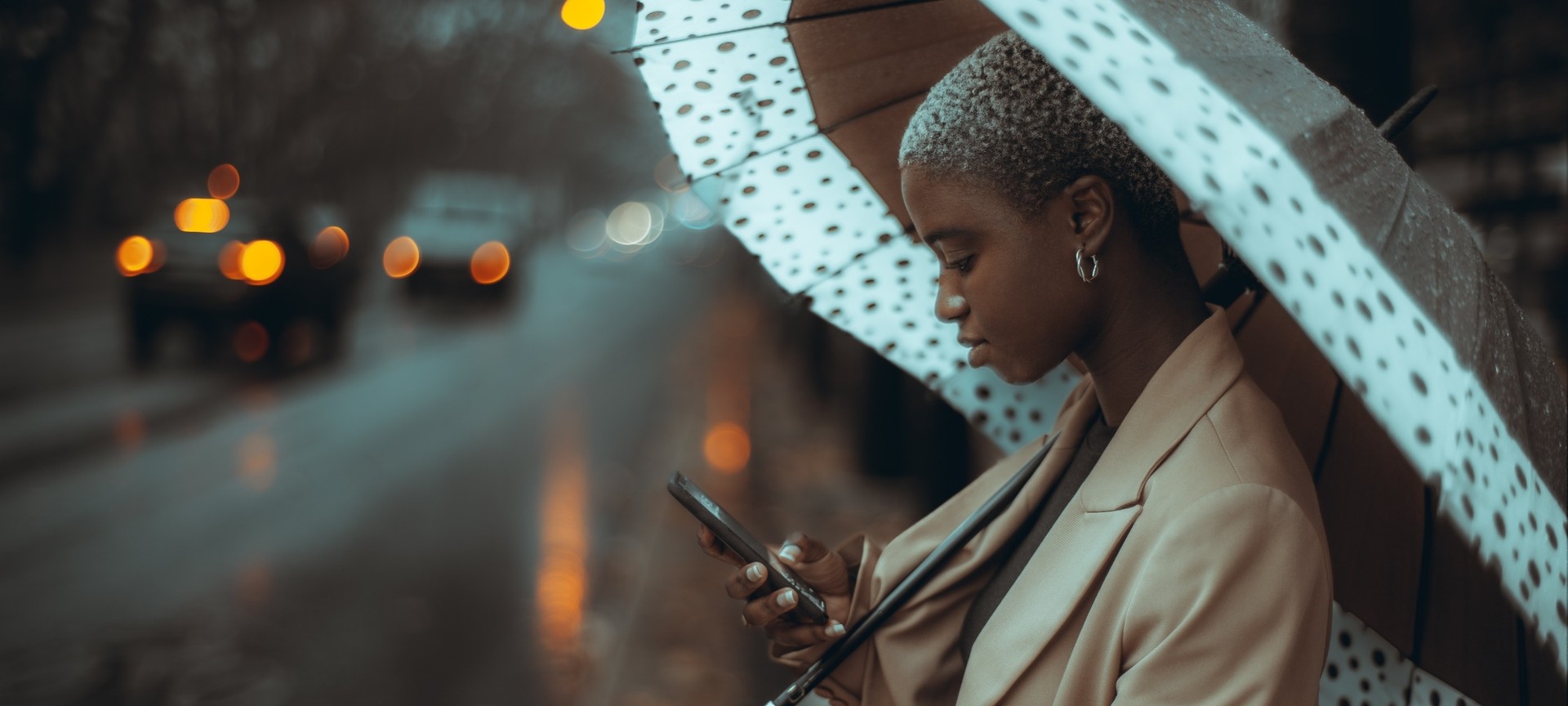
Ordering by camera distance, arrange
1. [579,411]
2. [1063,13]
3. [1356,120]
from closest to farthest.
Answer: [1063,13] → [1356,120] → [579,411]

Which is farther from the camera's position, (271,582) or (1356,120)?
(271,582)

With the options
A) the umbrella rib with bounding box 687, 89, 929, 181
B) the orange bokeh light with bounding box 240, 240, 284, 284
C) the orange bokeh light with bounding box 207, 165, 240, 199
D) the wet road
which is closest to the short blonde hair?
the umbrella rib with bounding box 687, 89, 929, 181

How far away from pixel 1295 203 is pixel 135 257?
15.5 m

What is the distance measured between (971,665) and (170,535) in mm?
6684

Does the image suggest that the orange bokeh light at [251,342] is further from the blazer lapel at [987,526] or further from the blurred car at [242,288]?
the blazer lapel at [987,526]

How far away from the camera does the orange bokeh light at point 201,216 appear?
14.9 m

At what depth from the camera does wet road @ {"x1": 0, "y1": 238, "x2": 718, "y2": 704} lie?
16.4 ft

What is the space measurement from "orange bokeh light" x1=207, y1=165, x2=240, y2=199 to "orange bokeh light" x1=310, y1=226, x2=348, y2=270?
17.6 metres

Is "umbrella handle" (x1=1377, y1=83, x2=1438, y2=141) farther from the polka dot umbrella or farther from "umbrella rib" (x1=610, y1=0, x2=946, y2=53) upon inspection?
"umbrella rib" (x1=610, y1=0, x2=946, y2=53)

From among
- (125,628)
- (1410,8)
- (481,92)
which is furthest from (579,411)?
(481,92)

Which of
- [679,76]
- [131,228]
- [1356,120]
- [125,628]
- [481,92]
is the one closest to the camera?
[1356,120]

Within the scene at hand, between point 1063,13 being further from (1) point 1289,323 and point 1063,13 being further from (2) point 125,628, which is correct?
(2) point 125,628

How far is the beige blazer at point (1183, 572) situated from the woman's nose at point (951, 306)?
251 millimetres

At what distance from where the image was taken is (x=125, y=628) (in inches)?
212
